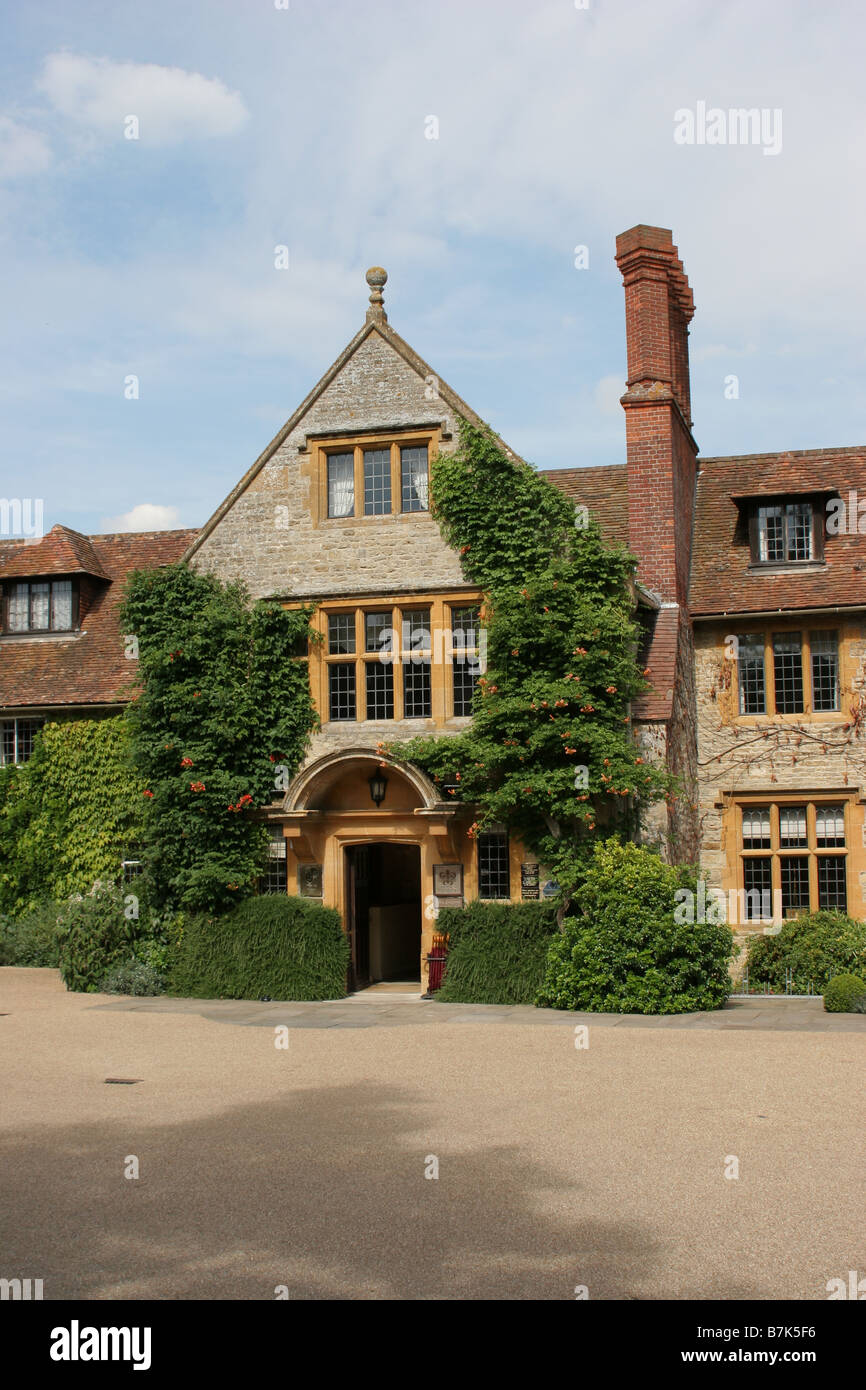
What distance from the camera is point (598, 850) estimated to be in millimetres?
16609

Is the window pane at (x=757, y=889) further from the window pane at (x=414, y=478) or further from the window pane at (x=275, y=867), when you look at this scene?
the window pane at (x=414, y=478)

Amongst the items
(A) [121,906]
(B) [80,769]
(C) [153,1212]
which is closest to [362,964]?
(A) [121,906]

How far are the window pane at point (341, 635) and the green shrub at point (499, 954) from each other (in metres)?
4.46

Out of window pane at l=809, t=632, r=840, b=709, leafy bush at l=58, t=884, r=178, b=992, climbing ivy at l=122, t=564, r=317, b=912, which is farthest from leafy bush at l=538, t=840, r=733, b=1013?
leafy bush at l=58, t=884, r=178, b=992

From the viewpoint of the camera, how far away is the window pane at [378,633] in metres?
19.0

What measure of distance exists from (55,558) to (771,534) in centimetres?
1324

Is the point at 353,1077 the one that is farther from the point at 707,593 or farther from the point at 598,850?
the point at 707,593

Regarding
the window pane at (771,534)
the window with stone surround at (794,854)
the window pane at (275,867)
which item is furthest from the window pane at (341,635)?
the window pane at (771,534)

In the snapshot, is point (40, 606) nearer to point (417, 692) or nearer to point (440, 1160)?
point (417, 692)

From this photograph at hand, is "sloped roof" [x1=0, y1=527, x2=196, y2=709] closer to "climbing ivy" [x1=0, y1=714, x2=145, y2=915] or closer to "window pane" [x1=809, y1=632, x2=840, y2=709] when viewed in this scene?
"climbing ivy" [x1=0, y1=714, x2=145, y2=915]

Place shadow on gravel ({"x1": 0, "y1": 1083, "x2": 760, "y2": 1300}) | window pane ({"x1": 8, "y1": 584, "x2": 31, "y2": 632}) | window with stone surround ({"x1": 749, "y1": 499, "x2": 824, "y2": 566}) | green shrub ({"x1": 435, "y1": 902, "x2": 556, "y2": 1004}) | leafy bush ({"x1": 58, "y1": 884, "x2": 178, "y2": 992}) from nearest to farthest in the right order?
shadow on gravel ({"x1": 0, "y1": 1083, "x2": 760, "y2": 1300}) → green shrub ({"x1": 435, "y1": 902, "x2": 556, "y2": 1004}) → leafy bush ({"x1": 58, "y1": 884, "x2": 178, "y2": 992}) → window with stone surround ({"x1": 749, "y1": 499, "x2": 824, "y2": 566}) → window pane ({"x1": 8, "y1": 584, "x2": 31, "y2": 632})

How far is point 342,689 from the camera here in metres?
19.2

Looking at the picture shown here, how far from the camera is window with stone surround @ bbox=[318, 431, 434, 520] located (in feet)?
62.8

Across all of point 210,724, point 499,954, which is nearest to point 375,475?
point 210,724
